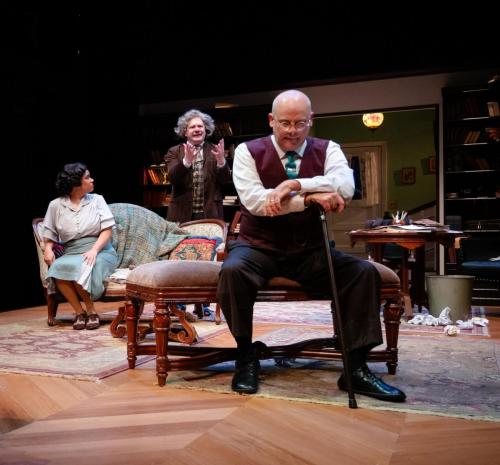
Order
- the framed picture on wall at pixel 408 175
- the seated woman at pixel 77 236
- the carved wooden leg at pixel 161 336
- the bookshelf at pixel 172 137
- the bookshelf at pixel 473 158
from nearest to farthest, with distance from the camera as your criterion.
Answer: the carved wooden leg at pixel 161 336
the seated woman at pixel 77 236
the bookshelf at pixel 473 158
the bookshelf at pixel 172 137
the framed picture on wall at pixel 408 175

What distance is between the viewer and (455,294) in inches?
173

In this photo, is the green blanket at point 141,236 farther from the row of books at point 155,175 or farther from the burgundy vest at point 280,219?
the row of books at point 155,175

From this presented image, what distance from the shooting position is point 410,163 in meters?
11.0

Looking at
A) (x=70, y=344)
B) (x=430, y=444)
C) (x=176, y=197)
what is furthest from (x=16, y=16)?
(x=430, y=444)

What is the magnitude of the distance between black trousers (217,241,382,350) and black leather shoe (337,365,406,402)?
0.34 ft

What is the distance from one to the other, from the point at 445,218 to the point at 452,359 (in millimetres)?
4413

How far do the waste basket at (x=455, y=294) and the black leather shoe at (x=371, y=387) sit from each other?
239 centimetres

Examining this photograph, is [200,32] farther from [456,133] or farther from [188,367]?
[188,367]

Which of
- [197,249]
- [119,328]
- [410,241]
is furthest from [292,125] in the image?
[410,241]

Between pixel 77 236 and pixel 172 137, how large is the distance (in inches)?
180

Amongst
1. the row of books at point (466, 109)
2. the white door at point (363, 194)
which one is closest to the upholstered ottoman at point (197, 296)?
the row of books at point (466, 109)

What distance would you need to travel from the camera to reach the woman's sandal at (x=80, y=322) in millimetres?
4148

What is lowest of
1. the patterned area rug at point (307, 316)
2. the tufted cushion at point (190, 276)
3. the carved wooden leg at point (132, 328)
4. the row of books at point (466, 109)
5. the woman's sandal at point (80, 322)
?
the patterned area rug at point (307, 316)

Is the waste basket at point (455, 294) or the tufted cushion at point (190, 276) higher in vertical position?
the tufted cushion at point (190, 276)
